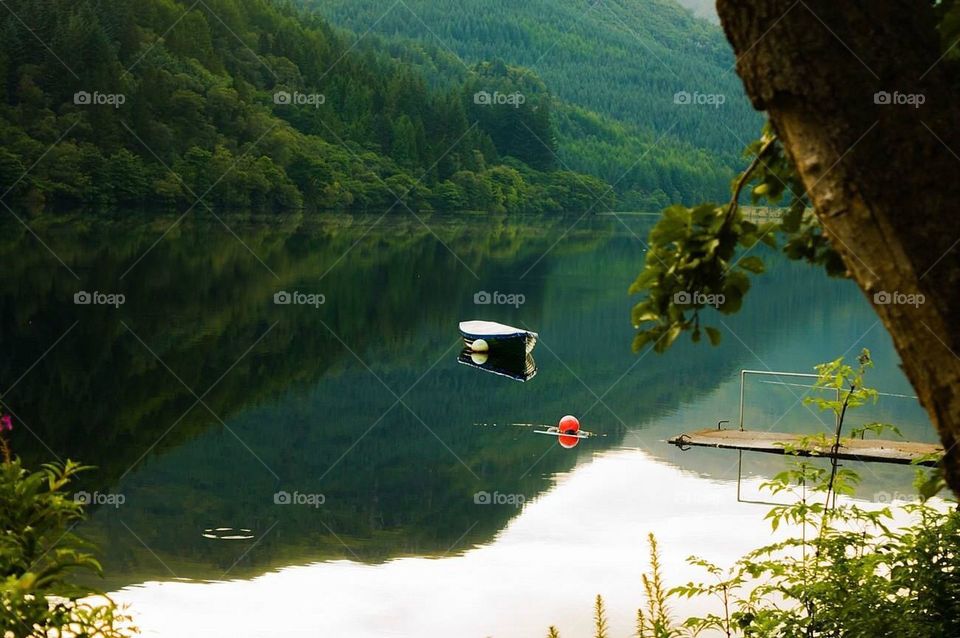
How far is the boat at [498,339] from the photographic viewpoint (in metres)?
28.8

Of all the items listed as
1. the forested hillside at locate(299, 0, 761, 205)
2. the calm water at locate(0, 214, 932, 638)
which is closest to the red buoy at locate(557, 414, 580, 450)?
the calm water at locate(0, 214, 932, 638)

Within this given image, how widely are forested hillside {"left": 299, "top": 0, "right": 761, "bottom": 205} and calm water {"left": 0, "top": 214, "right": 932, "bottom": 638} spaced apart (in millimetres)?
91668

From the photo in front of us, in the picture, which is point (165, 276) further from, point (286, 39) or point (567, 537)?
point (286, 39)

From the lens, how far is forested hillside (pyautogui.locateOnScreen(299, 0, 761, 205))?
137m

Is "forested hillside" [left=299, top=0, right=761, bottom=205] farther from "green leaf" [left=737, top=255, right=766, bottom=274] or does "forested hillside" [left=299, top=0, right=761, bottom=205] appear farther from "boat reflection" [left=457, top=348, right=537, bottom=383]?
"green leaf" [left=737, top=255, right=766, bottom=274]

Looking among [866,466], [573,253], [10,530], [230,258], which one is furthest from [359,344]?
[573,253]

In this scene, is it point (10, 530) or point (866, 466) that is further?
point (866, 466)

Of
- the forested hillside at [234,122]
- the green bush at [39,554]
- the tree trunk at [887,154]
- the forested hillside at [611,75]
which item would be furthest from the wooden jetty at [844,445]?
the forested hillside at [611,75]

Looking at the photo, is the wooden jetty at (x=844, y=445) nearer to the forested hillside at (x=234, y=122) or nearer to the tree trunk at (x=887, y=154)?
the tree trunk at (x=887, y=154)

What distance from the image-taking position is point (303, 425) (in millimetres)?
20766

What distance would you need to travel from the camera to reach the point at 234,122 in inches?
3351

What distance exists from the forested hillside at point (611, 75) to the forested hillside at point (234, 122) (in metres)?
13.4

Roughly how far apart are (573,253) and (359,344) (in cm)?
3802

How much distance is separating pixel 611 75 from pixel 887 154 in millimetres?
170364
